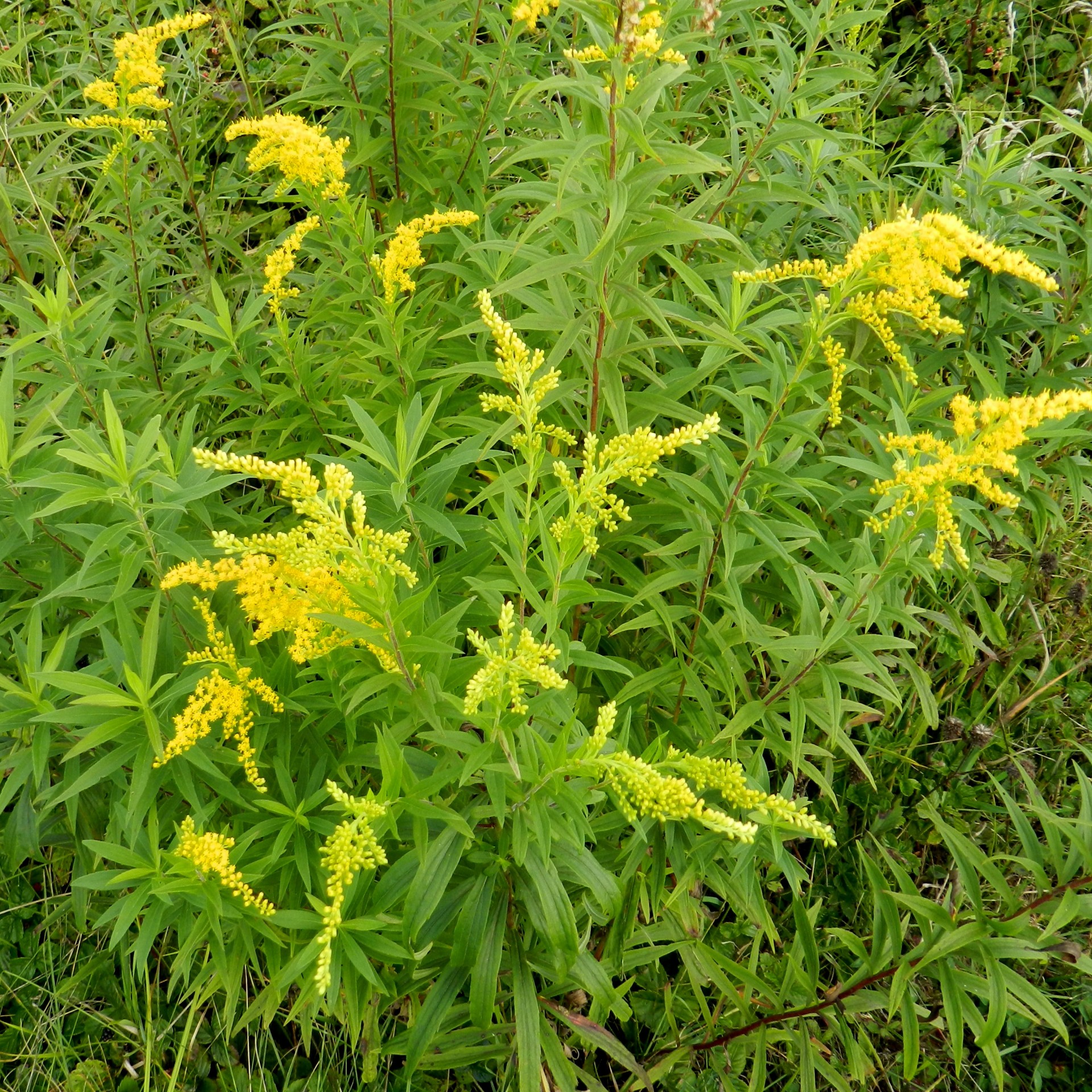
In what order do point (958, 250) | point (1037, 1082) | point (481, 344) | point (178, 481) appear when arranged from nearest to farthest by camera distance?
point (958, 250) < point (178, 481) < point (481, 344) < point (1037, 1082)

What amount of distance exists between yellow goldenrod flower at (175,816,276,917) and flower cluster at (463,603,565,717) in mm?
612

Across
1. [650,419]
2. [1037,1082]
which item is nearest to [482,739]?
[650,419]

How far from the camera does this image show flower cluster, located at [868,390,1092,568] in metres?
1.95

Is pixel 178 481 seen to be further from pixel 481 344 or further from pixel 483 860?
pixel 483 860

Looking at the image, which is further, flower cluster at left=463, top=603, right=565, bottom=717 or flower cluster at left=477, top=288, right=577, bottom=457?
flower cluster at left=477, top=288, right=577, bottom=457

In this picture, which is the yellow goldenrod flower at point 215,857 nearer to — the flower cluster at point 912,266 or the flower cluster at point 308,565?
the flower cluster at point 308,565

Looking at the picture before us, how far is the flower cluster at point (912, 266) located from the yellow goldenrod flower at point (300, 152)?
1129 millimetres

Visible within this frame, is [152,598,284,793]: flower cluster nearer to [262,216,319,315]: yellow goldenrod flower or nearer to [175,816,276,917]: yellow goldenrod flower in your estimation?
[175,816,276,917]: yellow goldenrod flower

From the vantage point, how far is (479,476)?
10.5 feet

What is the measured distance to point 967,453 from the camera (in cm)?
204

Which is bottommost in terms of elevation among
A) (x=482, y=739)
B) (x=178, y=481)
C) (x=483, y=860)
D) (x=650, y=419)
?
(x=483, y=860)

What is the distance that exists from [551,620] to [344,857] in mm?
626

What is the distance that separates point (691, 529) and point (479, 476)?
0.87m

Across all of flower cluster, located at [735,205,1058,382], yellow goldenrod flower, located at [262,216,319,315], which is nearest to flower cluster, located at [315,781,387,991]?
flower cluster, located at [735,205,1058,382]
